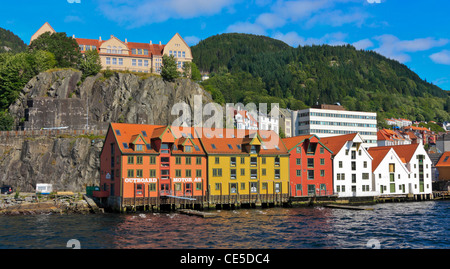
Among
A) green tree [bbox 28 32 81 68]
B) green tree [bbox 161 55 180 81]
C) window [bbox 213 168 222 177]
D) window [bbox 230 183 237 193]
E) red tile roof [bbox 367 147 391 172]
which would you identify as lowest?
window [bbox 230 183 237 193]

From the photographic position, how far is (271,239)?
154 feet

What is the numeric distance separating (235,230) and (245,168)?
31356mm

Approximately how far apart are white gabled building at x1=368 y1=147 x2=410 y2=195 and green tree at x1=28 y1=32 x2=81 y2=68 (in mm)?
93917

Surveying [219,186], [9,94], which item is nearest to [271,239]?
[219,186]

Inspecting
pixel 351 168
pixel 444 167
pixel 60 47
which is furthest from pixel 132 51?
pixel 444 167

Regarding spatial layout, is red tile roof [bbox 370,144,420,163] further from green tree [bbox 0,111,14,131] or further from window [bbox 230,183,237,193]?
green tree [bbox 0,111,14,131]

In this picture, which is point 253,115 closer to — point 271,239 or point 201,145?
point 201,145

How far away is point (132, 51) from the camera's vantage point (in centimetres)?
14938

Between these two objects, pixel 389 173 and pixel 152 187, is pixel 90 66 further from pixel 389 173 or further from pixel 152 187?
pixel 389 173

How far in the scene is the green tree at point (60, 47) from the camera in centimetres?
13700

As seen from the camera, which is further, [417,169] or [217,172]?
[417,169]

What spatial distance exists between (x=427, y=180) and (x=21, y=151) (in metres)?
95.1

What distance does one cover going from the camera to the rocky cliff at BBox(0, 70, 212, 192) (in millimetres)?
97125

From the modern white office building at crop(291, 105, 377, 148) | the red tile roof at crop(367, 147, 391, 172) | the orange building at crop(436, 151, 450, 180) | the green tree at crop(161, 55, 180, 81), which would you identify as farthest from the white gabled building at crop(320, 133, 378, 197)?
the modern white office building at crop(291, 105, 377, 148)
